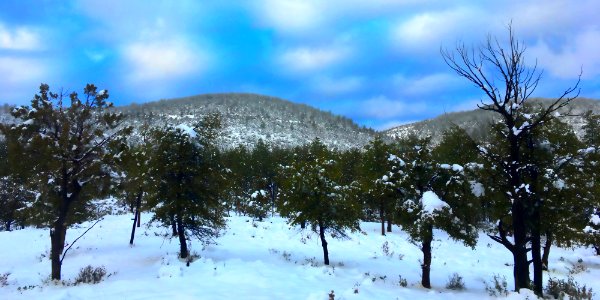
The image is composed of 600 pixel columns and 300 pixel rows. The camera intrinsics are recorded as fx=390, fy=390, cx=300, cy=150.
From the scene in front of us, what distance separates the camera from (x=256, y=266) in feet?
54.2

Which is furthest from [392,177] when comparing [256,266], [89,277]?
[89,277]

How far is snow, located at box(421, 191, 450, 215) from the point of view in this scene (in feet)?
47.8

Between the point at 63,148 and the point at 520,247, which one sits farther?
the point at 63,148

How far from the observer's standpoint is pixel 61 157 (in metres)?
14.2

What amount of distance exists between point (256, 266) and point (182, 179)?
19.4 ft

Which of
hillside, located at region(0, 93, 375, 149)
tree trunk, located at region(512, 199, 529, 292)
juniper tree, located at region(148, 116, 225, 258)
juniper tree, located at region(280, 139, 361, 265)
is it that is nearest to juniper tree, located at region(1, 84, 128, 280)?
juniper tree, located at region(148, 116, 225, 258)

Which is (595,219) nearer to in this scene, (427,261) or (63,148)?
(427,261)

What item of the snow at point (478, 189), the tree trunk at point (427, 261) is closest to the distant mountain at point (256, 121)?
the tree trunk at point (427, 261)

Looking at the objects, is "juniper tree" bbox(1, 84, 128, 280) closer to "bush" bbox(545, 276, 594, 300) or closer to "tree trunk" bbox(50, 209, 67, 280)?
"tree trunk" bbox(50, 209, 67, 280)

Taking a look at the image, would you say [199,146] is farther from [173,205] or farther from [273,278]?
[273,278]

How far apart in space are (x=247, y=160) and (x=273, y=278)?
35380mm

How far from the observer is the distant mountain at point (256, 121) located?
142 metres

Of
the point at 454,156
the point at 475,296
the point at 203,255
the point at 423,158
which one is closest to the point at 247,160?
the point at 454,156

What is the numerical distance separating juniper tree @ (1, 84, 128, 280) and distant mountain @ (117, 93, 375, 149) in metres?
105
